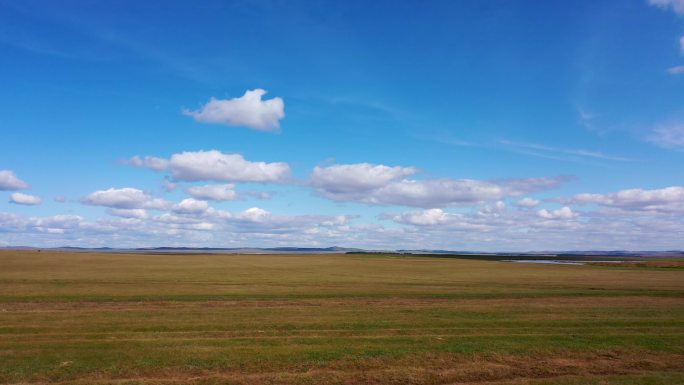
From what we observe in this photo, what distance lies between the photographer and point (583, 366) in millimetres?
16375

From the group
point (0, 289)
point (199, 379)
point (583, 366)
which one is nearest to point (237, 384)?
point (199, 379)

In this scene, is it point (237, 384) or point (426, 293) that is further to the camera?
point (426, 293)

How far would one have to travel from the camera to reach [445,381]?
1459 cm

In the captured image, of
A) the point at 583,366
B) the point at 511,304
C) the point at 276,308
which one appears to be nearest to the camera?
the point at 583,366

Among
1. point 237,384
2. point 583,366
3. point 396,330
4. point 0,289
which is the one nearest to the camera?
point 237,384

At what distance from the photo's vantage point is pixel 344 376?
14.9 metres

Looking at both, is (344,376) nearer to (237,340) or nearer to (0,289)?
(237,340)

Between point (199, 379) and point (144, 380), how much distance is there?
1.60 meters

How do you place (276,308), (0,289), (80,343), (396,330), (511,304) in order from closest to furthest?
1. (80,343)
2. (396,330)
3. (276,308)
4. (511,304)
5. (0,289)

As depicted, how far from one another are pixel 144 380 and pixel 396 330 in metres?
11.3

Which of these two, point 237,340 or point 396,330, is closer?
point 237,340

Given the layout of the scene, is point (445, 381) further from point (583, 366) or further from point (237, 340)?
point (237, 340)

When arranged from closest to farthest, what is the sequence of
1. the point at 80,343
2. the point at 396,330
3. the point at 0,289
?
the point at 80,343 < the point at 396,330 < the point at 0,289

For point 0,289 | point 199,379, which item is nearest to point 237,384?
point 199,379
